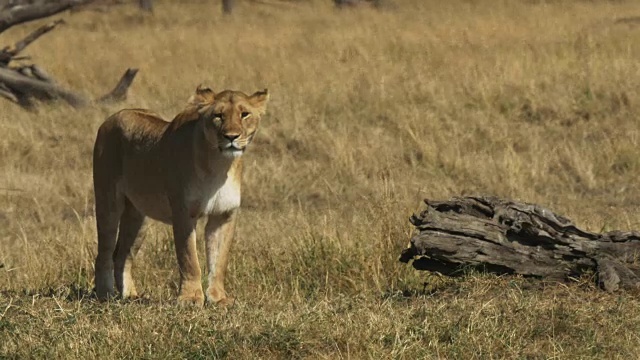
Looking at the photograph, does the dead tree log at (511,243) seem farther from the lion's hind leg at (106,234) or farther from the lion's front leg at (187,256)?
the lion's hind leg at (106,234)

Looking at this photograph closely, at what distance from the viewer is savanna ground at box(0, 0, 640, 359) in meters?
5.40

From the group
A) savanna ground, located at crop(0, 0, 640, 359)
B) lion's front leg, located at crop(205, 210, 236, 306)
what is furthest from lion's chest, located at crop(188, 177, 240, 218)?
Answer: savanna ground, located at crop(0, 0, 640, 359)

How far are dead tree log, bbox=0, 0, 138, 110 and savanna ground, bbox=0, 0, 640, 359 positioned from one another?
262 mm

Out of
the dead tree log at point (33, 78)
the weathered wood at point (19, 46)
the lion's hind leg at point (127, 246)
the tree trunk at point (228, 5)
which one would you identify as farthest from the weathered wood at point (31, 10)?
the tree trunk at point (228, 5)

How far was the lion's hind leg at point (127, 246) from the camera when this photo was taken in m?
7.33

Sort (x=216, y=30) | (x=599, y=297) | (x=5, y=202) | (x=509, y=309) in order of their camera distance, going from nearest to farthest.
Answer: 1. (x=509, y=309)
2. (x=599, y=297)
3. (x=5, y=202)
4. (x=216, y=30)

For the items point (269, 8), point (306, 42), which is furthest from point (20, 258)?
point (269, 8)

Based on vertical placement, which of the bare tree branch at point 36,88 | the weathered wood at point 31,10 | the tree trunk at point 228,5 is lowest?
the tree trunk at point 228,5

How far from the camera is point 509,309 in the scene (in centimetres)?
575

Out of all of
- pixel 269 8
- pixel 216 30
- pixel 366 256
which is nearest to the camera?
pixel 366 256

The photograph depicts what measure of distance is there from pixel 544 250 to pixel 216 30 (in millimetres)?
16197

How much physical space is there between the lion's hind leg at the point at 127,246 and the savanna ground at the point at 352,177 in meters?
0.14

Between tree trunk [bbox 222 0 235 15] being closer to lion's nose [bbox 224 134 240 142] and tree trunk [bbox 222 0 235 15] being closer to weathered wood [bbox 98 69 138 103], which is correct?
weathered wood [bbox 98 69 138 103]

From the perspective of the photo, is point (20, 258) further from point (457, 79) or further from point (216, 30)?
point (216, 30)
